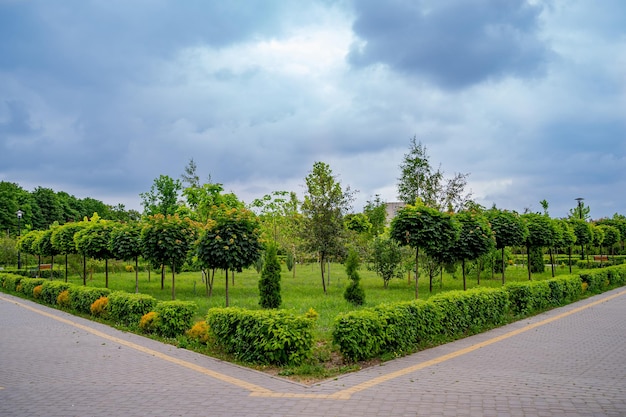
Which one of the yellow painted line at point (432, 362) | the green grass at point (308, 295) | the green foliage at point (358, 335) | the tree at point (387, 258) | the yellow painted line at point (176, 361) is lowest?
the yellow painted line at point (432, 362)

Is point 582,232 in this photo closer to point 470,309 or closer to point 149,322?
point 470,309

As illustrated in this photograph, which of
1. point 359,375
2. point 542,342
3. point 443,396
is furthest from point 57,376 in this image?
point 542,342

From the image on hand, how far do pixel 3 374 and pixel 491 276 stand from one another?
2628 centimetres

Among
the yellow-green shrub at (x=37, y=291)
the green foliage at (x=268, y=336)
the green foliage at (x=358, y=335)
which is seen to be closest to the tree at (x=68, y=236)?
the yellow-green shrub at (x=37, y=291)

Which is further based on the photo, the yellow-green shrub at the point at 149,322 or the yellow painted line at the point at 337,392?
the yellow-green shrub at the point at 149,322

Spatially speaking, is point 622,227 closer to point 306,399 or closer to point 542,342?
point 542,342

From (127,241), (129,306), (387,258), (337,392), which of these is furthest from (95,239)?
(337,392)

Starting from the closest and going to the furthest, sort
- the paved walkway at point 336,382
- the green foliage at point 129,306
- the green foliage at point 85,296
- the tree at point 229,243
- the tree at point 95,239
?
the paved walkway at point 336,382 < the tree at point 229,243 < the green foliage at point 129,306 < the green foliage at point 85,296 < the tree at point 95,239

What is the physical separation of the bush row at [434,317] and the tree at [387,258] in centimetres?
744

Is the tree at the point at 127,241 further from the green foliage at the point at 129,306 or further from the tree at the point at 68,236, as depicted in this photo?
the tree at the point at 68,236

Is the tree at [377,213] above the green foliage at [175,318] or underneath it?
above

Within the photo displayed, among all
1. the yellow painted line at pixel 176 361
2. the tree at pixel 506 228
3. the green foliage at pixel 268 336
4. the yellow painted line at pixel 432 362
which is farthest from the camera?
the tree at pixel 506 228

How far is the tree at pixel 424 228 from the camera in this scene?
14.5 m

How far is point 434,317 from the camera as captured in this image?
435 inches
